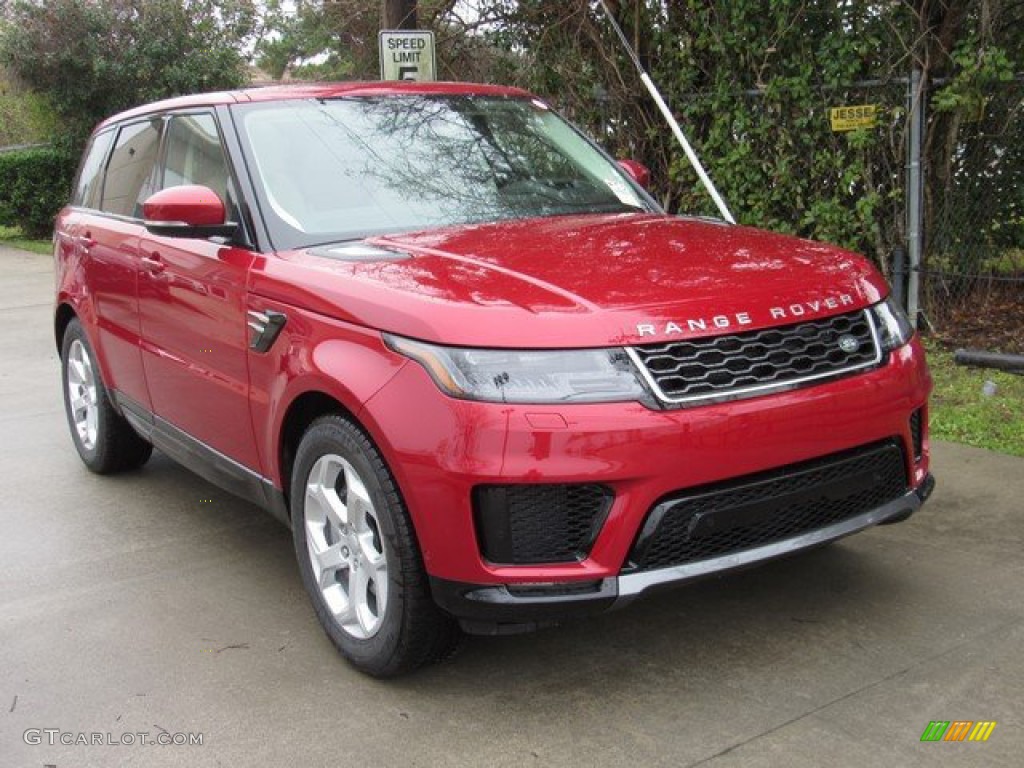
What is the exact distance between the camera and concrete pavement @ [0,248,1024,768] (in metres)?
3.02

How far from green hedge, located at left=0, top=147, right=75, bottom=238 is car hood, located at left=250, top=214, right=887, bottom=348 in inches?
644

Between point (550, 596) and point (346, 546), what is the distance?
31.8 inches

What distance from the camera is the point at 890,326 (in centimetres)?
347

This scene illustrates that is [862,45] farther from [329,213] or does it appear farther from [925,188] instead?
[329,213]

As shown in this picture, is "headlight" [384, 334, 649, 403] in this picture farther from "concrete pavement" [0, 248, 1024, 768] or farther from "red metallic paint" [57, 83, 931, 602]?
"concrete pavement" [0, 248, 1024, 768]

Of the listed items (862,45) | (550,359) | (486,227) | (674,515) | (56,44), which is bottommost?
(674,515)

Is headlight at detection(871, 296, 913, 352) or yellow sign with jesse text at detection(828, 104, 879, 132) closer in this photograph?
headlight at detection(871, 296, 913, 352)

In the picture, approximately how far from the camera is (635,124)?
923 centimetres

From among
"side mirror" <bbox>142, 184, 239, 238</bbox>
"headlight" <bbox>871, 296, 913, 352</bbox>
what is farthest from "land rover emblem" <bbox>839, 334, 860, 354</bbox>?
"side mirror" <bbox>142, 184, 239, 238</bbox>

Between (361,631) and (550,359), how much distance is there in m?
1.13

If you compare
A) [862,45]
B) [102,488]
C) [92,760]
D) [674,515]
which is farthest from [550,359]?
[862,45]

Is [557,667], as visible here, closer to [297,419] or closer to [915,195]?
[297,419]

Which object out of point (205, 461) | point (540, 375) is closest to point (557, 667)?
point (540, 375)

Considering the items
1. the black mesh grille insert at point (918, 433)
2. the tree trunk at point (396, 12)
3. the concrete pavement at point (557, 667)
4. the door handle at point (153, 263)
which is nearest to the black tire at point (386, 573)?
the concrete pavement at point (557, 667)
